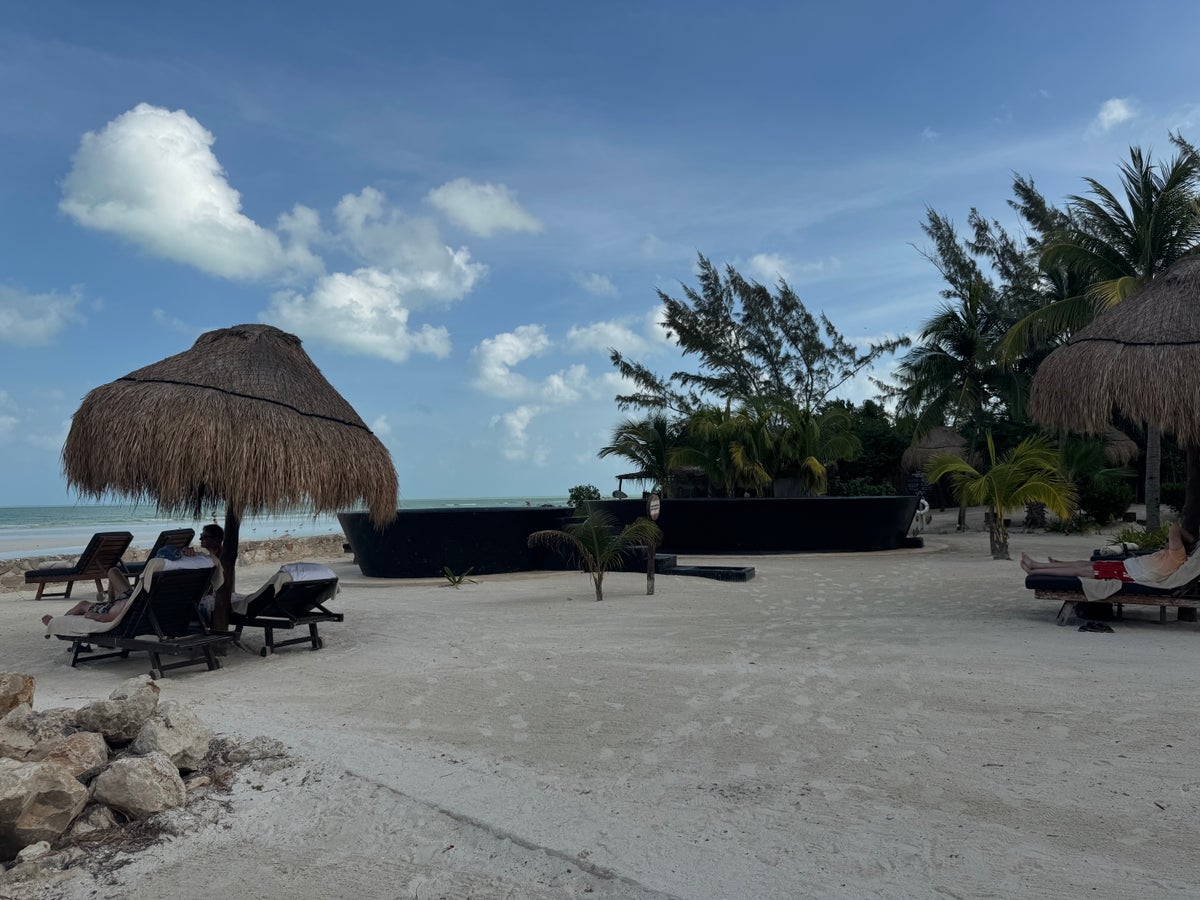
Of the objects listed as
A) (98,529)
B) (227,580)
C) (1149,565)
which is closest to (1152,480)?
(1149,565)

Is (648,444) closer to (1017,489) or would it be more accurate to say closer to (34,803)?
(1017,489)

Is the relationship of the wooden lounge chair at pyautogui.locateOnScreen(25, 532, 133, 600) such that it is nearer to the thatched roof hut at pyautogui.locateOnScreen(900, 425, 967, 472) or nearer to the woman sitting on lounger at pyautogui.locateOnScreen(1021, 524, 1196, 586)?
the woman sitting on lounger at pyautogui.locateOnScreen(1021, 524, 1196, 586)

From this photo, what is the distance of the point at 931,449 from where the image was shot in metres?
26.1

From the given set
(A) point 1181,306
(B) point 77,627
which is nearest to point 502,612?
(B) point 77,627

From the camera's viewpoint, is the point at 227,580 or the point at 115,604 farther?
the point at 227,580

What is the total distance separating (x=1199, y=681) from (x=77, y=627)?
7.44 meters

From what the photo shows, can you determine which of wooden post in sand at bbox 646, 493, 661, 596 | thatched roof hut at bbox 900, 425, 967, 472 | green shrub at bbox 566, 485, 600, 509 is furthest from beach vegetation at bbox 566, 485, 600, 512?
thatched roof hut at bbox 900, 425, 967, 472

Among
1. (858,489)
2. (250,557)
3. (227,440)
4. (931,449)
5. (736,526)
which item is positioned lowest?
(250,557)

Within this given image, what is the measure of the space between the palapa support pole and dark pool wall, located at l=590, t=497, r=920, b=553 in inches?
352

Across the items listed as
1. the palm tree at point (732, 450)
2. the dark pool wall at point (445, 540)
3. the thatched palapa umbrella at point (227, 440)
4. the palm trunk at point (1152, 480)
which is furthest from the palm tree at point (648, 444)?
the thatched palapa umbrella at point (227, 440)

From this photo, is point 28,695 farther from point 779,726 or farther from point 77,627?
point 779,726

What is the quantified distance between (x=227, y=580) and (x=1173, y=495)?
22071 mm

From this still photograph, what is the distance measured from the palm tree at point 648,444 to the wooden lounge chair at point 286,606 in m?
11.7

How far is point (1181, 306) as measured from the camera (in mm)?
7988
